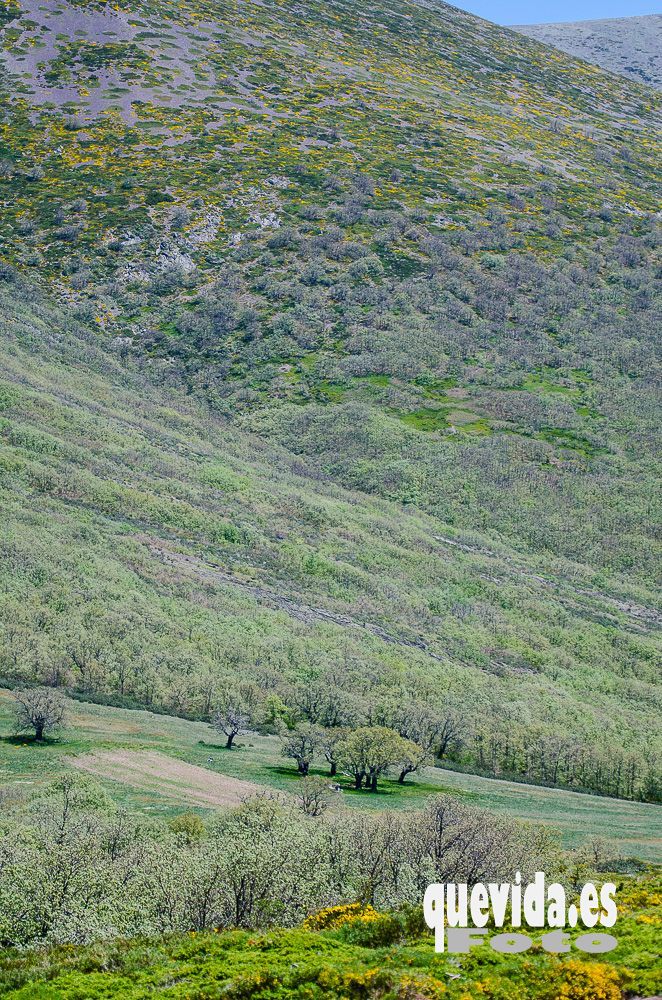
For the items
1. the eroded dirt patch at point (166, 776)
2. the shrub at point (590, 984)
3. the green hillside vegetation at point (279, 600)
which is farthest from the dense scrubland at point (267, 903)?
the green hillside vegetation at point (279, 600)

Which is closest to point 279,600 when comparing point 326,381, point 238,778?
point 238,778

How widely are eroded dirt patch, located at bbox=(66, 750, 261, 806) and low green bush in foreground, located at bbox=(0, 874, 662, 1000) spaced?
1597 centimetres

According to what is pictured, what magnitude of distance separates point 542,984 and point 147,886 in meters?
11.9

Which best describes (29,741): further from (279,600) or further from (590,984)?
(279,600)

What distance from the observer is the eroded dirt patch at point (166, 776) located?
1472 inches

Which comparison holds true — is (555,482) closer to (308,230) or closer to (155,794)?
(308,230)

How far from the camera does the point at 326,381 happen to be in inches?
4818

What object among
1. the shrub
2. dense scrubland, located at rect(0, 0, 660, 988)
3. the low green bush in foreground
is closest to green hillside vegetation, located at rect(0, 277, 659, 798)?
dense scrubland, located at rect(0, 0, 660, 988)

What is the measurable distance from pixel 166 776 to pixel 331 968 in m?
22.8

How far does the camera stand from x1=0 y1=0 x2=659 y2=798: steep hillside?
62.0 metres

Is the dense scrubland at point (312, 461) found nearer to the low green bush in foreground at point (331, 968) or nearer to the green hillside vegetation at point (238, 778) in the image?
the low green bush in foreground at point (331, 968)

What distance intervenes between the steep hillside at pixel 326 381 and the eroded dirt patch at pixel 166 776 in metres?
11.9

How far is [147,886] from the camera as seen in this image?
78.6 feet

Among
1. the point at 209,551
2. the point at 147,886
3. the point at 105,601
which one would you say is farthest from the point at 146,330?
the point at 147,886
